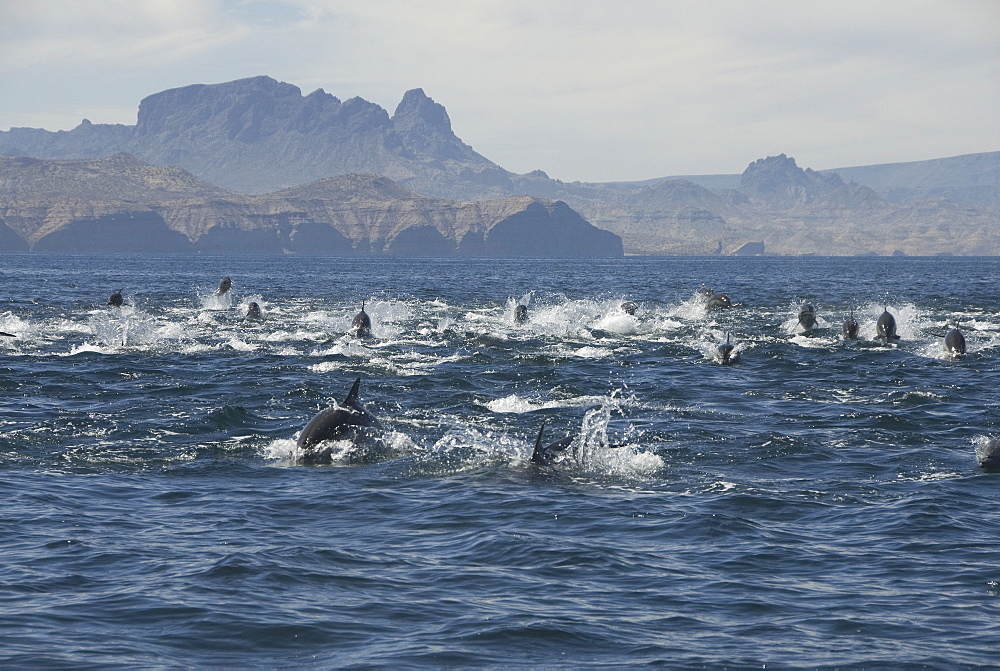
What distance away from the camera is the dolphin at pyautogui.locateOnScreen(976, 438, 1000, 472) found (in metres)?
15.9

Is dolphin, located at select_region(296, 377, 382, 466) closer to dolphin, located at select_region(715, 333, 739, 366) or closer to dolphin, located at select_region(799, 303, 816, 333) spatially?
dolphin, located at select_region(715, 333, 739, 366)

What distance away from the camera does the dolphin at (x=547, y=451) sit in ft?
52.3

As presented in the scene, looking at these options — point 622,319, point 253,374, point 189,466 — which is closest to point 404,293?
point 622,319

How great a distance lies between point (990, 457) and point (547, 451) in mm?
6576

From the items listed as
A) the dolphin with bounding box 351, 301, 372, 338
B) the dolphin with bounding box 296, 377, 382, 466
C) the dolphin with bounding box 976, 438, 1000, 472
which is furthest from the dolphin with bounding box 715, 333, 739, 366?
the dolphin with bounding box 296, 377, 382, 466

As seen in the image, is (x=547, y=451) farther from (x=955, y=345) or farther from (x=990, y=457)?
(x=955, y=345)

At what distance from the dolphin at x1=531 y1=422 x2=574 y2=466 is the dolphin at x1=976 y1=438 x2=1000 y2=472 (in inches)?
242

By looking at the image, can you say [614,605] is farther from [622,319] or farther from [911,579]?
[622,319]

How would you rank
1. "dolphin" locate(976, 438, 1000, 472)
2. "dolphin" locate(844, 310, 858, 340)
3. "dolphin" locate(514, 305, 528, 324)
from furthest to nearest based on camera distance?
"dolphin" locate(514, 305, 528, 324) < "dolphin" locate(844, 310, 858, 340) < "dolphin" locate(976, 438, 1000, 472)

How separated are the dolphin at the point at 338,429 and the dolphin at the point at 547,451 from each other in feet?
9.14

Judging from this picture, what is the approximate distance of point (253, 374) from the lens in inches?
1011

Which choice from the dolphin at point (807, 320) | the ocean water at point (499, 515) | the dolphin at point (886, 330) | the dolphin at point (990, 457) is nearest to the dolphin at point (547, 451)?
the ocean water at point (499, 515)

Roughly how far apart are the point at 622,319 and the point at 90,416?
2286 cm

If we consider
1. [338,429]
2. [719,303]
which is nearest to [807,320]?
[719,303]
